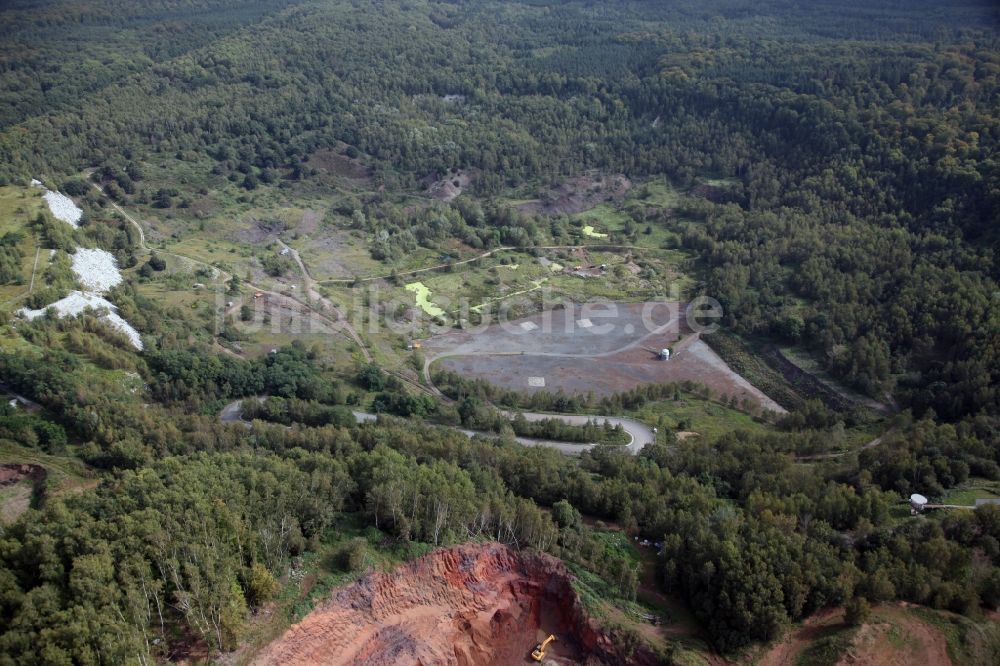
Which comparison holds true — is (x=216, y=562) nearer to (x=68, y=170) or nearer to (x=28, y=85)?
(x=68, y=170)

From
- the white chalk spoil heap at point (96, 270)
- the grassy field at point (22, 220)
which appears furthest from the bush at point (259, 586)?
the white chalk spoil heap at point (96, 270)

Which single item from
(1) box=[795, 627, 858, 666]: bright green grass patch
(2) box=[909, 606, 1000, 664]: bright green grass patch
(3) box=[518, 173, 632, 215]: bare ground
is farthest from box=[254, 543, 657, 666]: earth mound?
(3) box=[518, 173, 632, 215]: bare ground

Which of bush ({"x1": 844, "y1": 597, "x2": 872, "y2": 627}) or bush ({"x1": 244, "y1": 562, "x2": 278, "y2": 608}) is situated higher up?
bush ({"x1": 244, "y1": 562, "x2": 278, "y2": 608})

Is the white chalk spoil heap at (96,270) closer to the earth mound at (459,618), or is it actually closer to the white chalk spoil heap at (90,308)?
the white chalk spoil heap at (90,308)

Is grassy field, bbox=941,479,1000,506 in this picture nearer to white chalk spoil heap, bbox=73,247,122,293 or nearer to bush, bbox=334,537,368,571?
bush, bbox=334,537,368,571

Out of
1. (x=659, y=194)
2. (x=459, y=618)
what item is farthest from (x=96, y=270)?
(x=659, y=194)

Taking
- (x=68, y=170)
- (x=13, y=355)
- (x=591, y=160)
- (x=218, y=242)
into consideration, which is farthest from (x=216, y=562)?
(x=591, y=160)

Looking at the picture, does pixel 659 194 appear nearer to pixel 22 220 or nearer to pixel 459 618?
pixel 22 220
